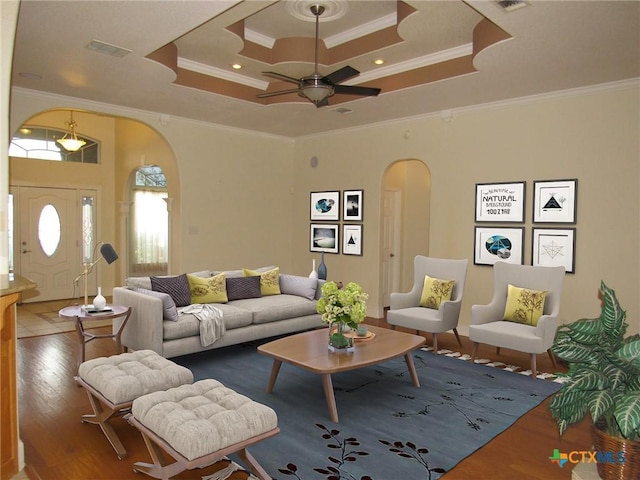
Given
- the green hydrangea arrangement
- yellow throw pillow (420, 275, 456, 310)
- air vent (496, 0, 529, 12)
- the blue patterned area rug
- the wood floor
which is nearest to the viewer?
the wood floor

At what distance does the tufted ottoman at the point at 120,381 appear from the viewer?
112 inches

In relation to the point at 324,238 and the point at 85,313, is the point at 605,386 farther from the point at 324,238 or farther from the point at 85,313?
the point at 324,238

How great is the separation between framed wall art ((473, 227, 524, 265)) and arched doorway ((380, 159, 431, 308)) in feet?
6.68

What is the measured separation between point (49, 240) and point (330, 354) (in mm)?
6822

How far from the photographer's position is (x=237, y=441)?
2344mm

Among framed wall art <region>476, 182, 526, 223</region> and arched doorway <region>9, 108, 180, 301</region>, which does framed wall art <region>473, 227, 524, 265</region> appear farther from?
arched doorway <region>9, 108, 180, 301</region>

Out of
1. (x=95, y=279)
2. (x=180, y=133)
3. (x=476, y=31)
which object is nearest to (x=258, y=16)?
(x=476, y=31)

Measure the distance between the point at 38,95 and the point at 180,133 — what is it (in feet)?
Result: 6.15

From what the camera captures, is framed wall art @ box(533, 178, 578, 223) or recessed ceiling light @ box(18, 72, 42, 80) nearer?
recessed ceiling light @ box(18, 72, 42, 80)

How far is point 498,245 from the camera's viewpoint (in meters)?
5.80

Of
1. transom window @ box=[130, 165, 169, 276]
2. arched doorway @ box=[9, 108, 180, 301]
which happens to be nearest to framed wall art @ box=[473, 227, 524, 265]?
arched doorway @ box=[9, 108, 180, 301]

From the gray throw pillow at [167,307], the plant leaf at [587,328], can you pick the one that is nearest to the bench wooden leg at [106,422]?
the gray throw pillow at [167,307]

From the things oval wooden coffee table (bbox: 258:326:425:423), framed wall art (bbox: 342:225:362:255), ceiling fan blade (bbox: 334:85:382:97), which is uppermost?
ceiling fan blade (bbox: 334:85:382:97)

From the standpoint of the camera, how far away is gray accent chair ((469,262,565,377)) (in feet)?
14.6
